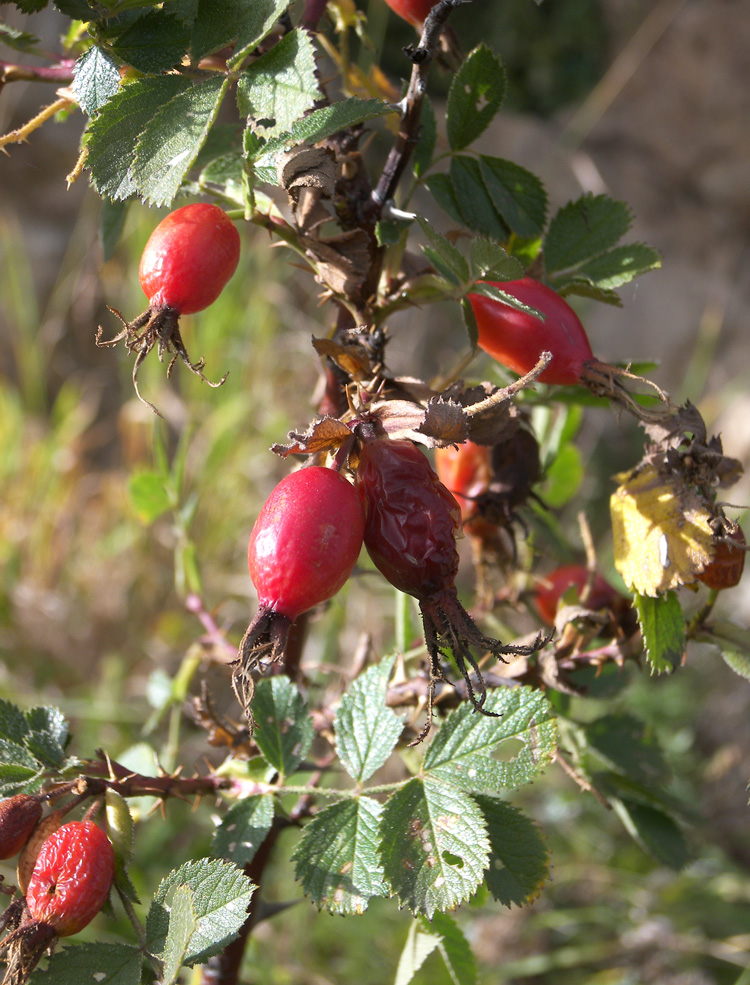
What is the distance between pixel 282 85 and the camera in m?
0.46

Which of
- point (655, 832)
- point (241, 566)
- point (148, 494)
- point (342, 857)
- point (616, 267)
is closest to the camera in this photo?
point (342, 857)

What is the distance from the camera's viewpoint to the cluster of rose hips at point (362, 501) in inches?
Answer: 17.7

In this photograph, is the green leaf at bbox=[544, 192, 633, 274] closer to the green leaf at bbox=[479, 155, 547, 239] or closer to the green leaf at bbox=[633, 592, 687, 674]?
the green leaf at bbox=[479, 155, 547, 239]

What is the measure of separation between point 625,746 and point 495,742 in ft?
0.91

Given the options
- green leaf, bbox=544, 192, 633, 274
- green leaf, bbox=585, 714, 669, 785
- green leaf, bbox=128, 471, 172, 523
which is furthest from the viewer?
green leaf, bbox=128, 471, 172, 523

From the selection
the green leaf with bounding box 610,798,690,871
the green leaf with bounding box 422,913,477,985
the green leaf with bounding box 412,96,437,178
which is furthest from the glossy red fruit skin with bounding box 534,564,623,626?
the green leaf with bounding box 412,96,437,178

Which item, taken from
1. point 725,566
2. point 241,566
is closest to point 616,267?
point 725,566

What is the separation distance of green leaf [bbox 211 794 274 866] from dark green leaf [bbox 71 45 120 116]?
47 centimetres

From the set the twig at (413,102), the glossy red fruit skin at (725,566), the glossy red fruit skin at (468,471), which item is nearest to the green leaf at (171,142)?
the twig at (413,102)

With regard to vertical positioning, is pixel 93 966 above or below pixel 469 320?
below

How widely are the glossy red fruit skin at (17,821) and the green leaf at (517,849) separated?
296 mm

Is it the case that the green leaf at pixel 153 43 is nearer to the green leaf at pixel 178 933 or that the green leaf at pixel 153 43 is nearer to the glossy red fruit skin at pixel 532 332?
the glossy red fruit skin at pixel 532 332

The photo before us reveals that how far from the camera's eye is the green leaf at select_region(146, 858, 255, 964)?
0.43 metres

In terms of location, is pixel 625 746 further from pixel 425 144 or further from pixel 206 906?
pixel 425 144
